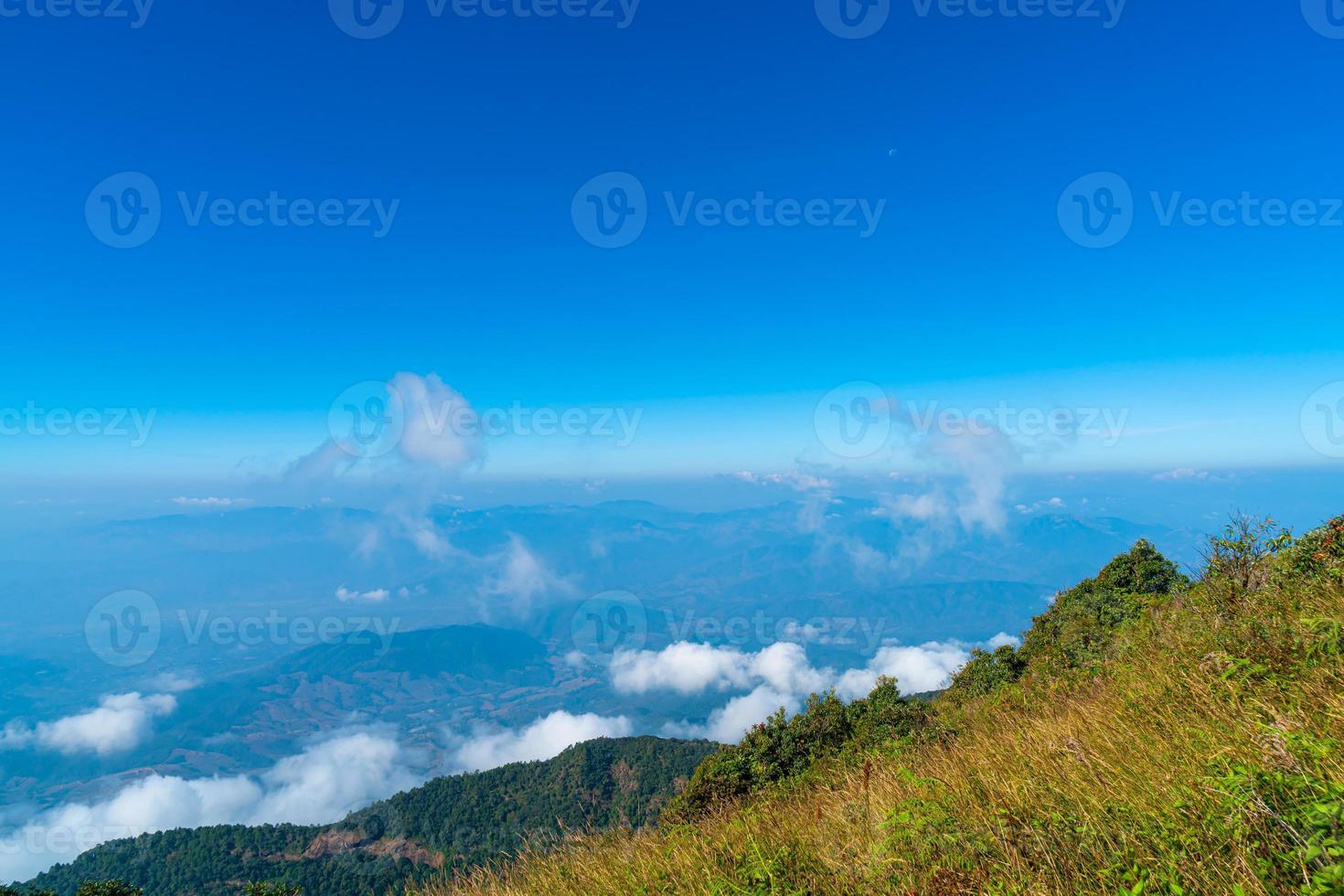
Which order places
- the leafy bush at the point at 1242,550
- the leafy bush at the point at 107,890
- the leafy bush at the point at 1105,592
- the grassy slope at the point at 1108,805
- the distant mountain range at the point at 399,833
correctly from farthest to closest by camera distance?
the distant mountain range at the point at 399,833
the leafy bush at the point at 1105,592
the leafy bush at the point at 107,890
the leafy bush at the point at 1242,550
the grassy slope at the point at 1108,805

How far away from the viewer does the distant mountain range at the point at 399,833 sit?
73.2m

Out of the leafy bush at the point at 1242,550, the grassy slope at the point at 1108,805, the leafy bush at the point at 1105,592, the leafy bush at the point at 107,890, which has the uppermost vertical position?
the leafy bush at the point at 1242,550

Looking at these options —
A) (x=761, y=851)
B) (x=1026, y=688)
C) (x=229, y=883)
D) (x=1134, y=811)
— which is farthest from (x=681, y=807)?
(x=229, y=883)

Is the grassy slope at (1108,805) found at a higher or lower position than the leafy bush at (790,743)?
higher

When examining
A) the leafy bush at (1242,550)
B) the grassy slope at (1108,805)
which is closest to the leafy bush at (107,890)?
the grassy slope at (1108,805)

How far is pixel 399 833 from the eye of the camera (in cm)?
8788

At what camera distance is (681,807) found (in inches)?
896

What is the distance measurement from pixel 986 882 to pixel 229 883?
109009mm

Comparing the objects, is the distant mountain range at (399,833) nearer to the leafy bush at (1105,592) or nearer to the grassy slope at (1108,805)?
the leafy bush at (1105,592)

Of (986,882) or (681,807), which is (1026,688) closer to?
(986,882)

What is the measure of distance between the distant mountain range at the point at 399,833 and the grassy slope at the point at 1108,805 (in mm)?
72489

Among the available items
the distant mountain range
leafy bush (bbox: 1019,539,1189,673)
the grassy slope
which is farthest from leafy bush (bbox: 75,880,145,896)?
the distant mountain range

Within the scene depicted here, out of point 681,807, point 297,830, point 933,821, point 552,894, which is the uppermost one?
point 933,821

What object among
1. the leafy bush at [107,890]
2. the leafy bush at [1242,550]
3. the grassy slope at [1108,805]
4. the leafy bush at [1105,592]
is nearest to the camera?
the grassy slope at [1108,805]
